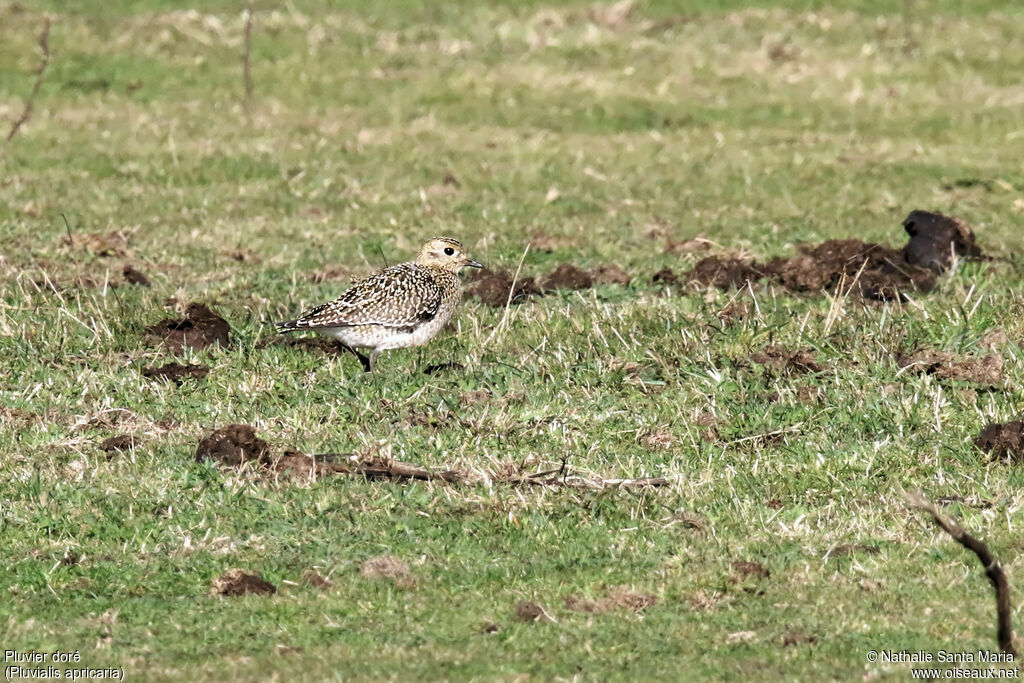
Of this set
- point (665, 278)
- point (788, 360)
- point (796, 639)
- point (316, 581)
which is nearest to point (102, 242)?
point (665, 278)

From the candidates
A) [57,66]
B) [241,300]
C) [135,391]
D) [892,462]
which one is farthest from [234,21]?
[892,462]

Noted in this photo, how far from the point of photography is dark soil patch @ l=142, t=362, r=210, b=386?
10781 millimetres

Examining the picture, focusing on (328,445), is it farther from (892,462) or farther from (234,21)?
(234,21)

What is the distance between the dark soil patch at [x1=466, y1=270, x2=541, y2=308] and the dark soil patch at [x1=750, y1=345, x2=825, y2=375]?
108 inches

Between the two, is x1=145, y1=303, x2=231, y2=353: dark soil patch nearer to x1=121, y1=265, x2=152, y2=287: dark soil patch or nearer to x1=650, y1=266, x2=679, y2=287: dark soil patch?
x1=121, y1=265, x2=152, y2=287: dark soil patch

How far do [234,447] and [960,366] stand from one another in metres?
4.69

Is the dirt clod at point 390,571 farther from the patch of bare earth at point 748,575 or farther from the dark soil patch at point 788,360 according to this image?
the dark soil patch at point 788,360

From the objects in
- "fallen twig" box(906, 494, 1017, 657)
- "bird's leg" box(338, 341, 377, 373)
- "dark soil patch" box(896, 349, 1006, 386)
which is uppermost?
"fallen twig" box(906, 494, 1017, 657)

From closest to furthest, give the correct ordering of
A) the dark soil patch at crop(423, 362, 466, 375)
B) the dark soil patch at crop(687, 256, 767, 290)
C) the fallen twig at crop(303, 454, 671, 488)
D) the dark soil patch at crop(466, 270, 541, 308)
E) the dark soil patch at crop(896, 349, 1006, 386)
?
the fallen twig at crop(303, 454, 671, 488)
the dark soil patch at crop(896, 349, 1006, 386)
the dark soil patch at crop(423, 362, 466, 375)
the dark soil patch at crop(466, 270, 541, 308)
the dark soil patch at crop(687, 256, 767, 290)

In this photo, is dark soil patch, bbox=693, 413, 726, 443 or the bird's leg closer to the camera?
dark soil patch, bbox=693, 413, 726, 443

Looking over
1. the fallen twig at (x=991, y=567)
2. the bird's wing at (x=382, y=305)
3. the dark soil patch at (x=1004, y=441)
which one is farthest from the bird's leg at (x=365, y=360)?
the fallen twig at (x=991, y=567)

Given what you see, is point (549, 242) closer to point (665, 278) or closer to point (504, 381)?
point (665, 278)

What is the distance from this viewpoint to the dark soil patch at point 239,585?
7.32m

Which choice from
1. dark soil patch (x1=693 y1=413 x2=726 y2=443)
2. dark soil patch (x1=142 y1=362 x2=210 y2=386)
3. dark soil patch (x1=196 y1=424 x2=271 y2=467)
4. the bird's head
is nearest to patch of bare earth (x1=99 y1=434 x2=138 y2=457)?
dark soil patch (x1=196 y1=424 x2=271 y2=467)
